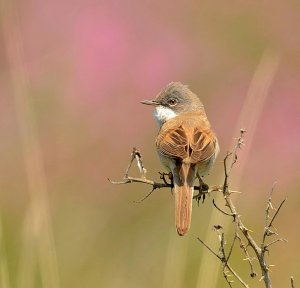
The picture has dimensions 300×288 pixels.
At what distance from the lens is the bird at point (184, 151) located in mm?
3979

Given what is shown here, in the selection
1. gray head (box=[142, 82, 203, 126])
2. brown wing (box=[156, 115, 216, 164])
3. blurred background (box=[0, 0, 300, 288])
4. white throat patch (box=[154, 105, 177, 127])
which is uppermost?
brown wing (box=[156, 115, 216, 164])

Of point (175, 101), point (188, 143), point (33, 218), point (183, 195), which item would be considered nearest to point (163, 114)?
point (175, 101)

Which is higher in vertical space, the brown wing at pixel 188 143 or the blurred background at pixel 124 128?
the brown wing at pixel 188 143

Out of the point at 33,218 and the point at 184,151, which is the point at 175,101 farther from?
the point at 33,218

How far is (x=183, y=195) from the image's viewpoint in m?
4.07

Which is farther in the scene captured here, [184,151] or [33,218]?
[184,151]

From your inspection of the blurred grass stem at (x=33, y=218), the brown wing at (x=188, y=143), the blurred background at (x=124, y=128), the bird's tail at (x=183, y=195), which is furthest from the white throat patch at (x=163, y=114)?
the blurred grass stem at (x=33, y=218)

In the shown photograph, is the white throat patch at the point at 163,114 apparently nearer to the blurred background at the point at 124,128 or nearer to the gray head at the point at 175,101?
the gray head at the point at 175,101

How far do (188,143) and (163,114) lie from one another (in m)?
0.81

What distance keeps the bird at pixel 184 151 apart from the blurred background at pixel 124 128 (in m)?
0.78

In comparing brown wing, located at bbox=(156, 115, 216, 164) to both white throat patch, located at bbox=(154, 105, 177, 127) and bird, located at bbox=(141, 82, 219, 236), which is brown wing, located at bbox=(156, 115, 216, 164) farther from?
white throat patch, located at bbox=(154, 105, 177, 127)

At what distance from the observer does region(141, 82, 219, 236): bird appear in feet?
13.1

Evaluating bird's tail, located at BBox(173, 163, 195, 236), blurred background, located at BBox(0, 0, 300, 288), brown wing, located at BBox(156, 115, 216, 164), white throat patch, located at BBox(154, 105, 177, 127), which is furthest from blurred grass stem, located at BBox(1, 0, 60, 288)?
blurred background, located at BBox(0, 0, 300, 288)

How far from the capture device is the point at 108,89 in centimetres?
852
